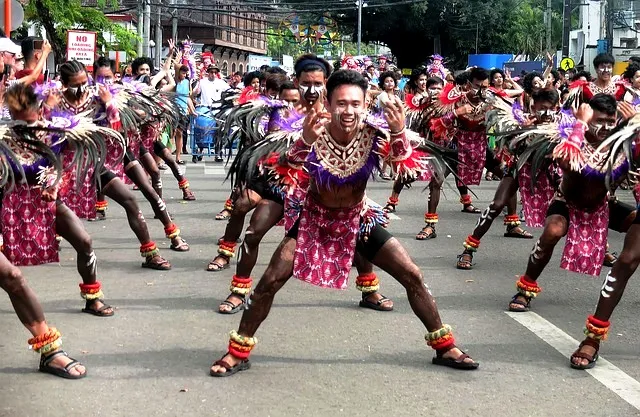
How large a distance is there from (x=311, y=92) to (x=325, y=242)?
1.21 m

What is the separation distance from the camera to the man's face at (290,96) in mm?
8164

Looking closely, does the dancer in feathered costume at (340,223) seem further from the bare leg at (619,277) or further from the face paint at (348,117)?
the bare leg at (619,277)

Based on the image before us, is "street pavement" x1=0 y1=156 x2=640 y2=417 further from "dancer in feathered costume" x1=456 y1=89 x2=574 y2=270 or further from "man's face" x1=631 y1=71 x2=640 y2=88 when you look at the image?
"man's face" x1=631 y1=71 x2=640 y2=88

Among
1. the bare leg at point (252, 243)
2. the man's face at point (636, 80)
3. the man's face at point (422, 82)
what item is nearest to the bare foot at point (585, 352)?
the bare leg at point (252, 243)

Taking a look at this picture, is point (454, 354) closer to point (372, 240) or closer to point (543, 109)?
point (372, 240)

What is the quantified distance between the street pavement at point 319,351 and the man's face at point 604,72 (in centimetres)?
438

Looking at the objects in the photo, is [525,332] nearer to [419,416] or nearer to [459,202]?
[419,416]

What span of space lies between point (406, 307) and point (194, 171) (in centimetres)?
1259

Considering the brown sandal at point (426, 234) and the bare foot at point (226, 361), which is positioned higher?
the bare foot at point (226, 361)

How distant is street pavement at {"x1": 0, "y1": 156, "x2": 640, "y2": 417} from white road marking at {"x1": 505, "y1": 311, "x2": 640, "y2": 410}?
0.05 feet

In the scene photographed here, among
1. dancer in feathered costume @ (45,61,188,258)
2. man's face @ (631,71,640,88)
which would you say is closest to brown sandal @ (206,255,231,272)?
dancer in feathered costume @ (45,61,188,258)

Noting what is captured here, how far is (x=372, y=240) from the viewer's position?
611 cm

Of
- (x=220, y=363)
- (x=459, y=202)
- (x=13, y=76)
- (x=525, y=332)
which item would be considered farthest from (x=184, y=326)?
(x=459, y=202)

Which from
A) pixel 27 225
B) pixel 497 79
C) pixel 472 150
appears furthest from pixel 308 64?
pixel 497 79
